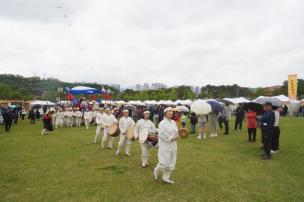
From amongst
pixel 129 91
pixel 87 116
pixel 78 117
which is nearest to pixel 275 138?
pixel 87 116

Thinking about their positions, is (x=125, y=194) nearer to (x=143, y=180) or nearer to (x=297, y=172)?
(x=143, y=180)

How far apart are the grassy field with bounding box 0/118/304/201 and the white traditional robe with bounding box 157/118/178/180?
17.2 inches

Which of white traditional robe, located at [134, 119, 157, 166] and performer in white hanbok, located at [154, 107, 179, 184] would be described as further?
white traditional robe, located at [134, 119, 157, 166]

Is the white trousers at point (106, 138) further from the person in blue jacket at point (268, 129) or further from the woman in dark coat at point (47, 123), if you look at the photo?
the woman in dark coat at point (47, 123)

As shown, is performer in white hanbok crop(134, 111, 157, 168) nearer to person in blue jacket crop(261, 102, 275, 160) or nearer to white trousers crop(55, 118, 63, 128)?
person in blue jacket crop(261, 102, 275, 160)

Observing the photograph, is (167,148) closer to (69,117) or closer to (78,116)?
(78,116)

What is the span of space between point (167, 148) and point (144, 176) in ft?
4.35

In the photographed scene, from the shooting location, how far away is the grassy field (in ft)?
22.2

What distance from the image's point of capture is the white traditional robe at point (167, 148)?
7.68 m

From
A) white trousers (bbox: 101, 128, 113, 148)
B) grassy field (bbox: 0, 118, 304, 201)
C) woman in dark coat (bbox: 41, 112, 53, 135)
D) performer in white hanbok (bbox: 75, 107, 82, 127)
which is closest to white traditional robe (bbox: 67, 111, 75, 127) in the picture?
performer in white hanbok (bbox: 75, 107, 82, 127)

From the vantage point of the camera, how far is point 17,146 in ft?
47.1

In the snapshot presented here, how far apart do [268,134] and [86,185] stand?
6789 mm

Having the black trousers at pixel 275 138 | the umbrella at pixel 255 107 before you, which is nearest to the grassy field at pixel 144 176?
the black trousers at pixel 275 138

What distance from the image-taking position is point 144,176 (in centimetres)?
844
